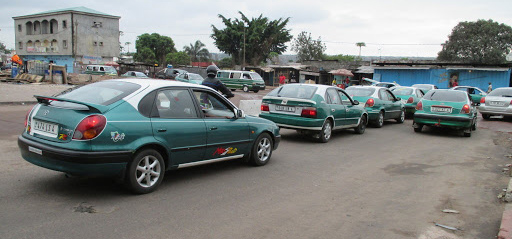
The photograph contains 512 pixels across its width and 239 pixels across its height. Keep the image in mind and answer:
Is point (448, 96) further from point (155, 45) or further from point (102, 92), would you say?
point (155, 45)

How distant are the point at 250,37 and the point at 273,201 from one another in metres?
51.5

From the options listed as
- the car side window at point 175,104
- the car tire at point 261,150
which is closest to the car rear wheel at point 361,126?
the car tire at point 261,150

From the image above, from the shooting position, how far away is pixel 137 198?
4848mm

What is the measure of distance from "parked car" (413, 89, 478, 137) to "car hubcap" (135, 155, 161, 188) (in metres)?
9.92

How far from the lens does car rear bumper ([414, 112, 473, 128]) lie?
11.7m

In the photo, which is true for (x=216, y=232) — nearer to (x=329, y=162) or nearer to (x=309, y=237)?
(x=309, y=237)

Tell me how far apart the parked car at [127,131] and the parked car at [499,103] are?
15.1 meters

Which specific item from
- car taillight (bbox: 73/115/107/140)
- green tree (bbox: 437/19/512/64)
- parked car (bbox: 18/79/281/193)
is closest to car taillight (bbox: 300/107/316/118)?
parked car (bbox: 18/79/281/193)

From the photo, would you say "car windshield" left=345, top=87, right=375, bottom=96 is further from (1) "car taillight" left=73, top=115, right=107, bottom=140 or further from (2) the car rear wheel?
(1) "car taillight" left=73, top=115, right=107, bottom=140

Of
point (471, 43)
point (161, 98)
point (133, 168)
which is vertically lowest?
point (133, 168)

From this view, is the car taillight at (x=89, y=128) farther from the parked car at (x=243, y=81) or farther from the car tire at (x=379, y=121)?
the parked car at (x=243, y=81)

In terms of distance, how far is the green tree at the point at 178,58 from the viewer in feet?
269

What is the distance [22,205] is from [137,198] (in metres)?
1.27

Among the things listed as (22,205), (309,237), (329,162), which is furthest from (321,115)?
(22,205)
